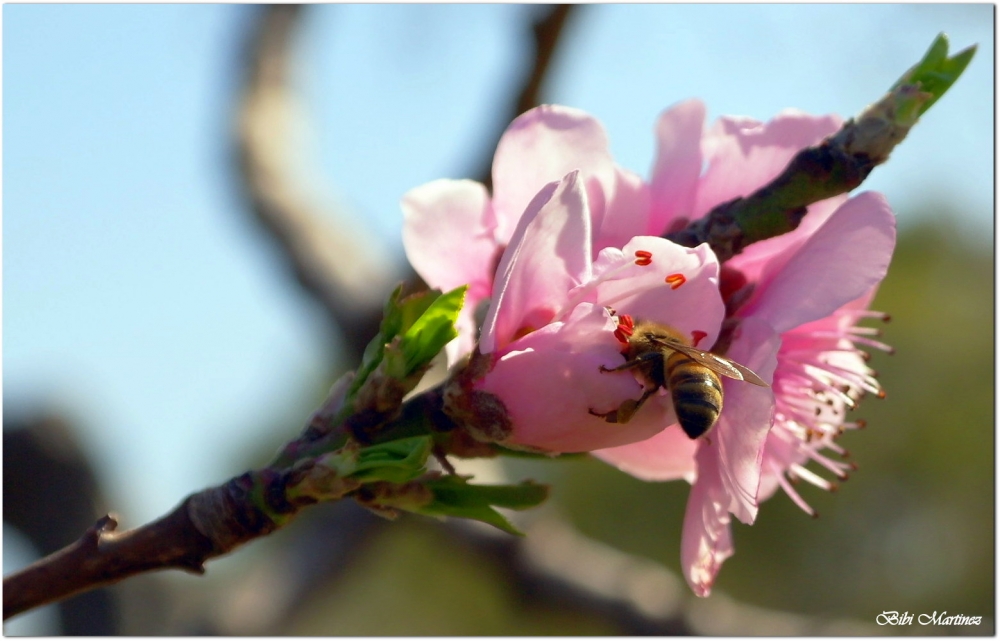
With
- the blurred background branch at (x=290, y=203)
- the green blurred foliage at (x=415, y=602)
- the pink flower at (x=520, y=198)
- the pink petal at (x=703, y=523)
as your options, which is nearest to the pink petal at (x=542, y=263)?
the pink flower at (x=520, y=198)

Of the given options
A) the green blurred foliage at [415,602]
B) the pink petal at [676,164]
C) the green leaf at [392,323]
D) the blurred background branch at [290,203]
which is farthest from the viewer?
the green blurred foliage at [415,602]

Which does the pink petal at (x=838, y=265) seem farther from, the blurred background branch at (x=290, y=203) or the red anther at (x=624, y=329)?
the blurred background branch at (x=290, y=203)

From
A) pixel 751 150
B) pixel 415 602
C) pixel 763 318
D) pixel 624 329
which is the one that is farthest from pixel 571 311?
pixel 415 602

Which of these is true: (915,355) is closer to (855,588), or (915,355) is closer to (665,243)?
(855,588)

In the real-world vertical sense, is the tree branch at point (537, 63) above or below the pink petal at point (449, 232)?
below

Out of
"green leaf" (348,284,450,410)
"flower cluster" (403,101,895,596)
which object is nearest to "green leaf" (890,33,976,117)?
"flower cluster" (403,101,895,596)

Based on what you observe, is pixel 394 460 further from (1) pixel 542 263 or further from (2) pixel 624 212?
(2) pixel 624 212
